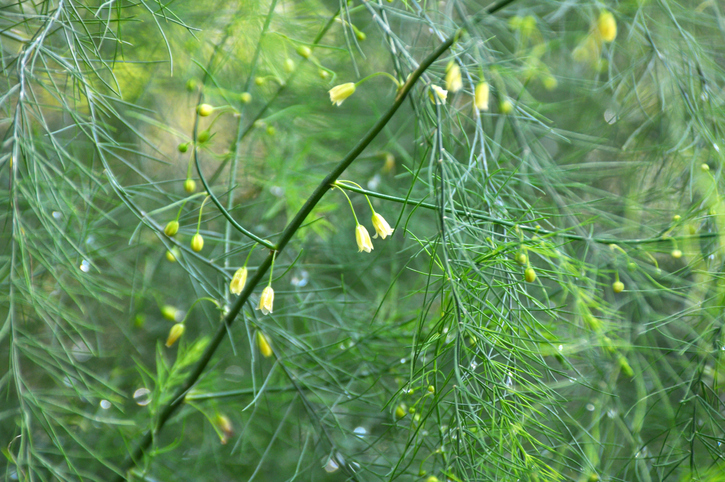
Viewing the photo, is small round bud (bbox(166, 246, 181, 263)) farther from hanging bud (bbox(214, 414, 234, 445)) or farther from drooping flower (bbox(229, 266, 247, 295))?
hanging bud (bbox(214, 414, 234, 445))

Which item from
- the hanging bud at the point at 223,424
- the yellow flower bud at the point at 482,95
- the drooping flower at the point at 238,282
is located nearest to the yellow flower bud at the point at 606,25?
the yellow flower bud at the point at 482,95

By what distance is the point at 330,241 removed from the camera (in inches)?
41.9

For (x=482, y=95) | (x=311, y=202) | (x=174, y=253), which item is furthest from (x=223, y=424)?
(x=482, y=95)

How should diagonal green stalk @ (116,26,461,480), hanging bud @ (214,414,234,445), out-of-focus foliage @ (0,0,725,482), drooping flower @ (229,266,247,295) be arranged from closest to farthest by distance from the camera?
diagonal green stalk @ (116,26,461,480) < drooping flower @ (229,266,247,295) < out-of-focus foliage @ (0,0,725,482) < hanging bud @ (214,414,234,445)

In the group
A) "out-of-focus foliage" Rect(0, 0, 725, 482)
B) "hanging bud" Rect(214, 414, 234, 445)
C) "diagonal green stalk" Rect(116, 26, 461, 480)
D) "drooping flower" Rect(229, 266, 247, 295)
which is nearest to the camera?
"diagonal green stalk" Rect(116, 26, 461, 480)

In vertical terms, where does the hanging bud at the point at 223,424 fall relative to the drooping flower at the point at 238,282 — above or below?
below

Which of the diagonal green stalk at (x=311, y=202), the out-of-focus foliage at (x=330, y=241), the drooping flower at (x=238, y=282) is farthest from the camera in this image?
the out-of-focus foliage at (x=330, y=241)

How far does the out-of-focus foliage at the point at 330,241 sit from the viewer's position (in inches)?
28.5

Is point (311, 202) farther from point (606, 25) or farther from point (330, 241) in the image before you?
point (330, 241)

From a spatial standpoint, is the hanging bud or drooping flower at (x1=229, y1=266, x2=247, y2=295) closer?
drooping flower at (x1=229, y1=266, x2=247, y2=295)

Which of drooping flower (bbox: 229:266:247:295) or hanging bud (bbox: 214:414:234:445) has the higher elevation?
drooping flower (bbox: 229:266:247:295)

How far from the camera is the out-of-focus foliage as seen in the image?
72cm

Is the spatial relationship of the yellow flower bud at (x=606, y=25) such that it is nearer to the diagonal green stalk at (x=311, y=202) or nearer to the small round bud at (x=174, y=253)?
the diagonal green stalk at (x=311, y=202)

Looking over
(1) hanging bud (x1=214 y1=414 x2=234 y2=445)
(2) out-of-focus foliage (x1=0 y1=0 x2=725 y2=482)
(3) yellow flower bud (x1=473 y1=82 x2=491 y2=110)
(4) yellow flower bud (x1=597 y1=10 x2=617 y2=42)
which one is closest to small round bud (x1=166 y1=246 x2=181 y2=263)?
(2) out-of-focus foliage (x1=0 y1=0 x2=725 y2=482)
